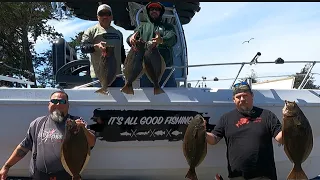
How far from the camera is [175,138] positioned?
15.4ft

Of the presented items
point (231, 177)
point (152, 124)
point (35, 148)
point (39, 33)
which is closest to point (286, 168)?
point (231, 177)

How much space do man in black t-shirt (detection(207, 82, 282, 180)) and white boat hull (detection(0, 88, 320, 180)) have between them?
1.60 ft

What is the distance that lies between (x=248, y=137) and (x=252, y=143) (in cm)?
7

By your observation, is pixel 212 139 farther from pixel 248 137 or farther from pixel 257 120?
pixel 257 120

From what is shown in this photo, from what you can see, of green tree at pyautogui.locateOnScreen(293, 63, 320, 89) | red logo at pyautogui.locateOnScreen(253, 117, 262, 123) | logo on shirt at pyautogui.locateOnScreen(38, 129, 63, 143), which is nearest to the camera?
logo on shirt at pyautogui.locateOnScreen(38, 129, 63, 143)

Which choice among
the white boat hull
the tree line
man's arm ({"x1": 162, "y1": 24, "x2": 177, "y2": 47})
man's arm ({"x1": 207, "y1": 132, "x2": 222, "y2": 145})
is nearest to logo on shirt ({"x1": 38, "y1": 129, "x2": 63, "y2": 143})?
the white boat hull

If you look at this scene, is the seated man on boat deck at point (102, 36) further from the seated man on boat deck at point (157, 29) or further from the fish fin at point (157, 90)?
the fish fin at point (157, 90)

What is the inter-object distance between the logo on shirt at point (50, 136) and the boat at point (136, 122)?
0.46 meters

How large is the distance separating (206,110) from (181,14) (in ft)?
9.67

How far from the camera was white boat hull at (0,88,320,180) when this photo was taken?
4.52 m

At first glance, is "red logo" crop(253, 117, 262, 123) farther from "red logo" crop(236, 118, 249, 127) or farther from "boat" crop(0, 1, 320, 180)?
"boat" crop(0, 1, 320, 180)

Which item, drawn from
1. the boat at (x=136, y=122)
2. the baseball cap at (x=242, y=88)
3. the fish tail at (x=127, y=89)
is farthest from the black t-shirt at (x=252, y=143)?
the fish tail at (x=127, y=89)

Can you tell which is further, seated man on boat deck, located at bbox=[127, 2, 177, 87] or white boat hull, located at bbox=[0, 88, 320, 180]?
seated man on boat deck, located at bbox=[127, 2, 177, 87]

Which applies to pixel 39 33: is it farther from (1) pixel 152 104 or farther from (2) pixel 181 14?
(1) pixel 152 104
